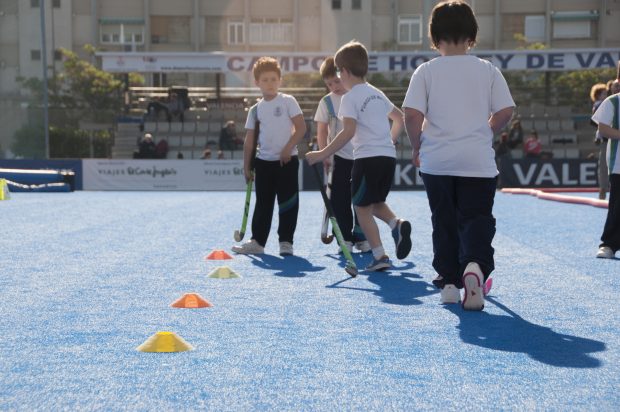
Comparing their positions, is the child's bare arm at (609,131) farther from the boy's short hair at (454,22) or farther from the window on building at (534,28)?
the window on building at (534,28)

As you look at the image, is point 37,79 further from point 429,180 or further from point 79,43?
point 429,180

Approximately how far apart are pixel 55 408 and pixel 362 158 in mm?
4128

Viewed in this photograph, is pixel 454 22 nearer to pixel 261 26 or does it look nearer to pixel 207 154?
pixel 207 154

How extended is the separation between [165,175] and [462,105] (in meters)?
21.6

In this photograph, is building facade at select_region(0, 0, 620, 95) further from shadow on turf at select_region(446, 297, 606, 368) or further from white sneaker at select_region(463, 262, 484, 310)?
shadow on turf at select_region(446, 297, 606, 368)

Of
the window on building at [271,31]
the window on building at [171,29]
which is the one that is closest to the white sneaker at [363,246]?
the window on building at [271,31]

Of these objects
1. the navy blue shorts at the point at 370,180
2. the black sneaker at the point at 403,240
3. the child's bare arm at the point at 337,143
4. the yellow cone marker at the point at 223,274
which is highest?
the child's bare arm at the point at 337,143

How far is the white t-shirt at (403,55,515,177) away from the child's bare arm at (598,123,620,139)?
3.14 meters

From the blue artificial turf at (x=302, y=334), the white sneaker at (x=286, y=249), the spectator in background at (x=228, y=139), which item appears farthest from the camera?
the spectator in background at (x=228, y=139)

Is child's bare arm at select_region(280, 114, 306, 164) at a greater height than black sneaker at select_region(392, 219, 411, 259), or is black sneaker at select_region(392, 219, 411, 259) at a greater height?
child's bare arm at select_region(280, 114, 306, 164)

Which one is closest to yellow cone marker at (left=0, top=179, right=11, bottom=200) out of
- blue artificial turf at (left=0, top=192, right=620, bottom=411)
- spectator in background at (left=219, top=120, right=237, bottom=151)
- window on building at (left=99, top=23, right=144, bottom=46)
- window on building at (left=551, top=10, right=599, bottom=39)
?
spectator in background at (left=219, top=120, right=237, bottom=151)

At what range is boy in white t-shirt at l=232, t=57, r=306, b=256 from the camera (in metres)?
8.09

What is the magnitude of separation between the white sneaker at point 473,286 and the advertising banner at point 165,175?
21298 mm

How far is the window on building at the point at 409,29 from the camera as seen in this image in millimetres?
53969
